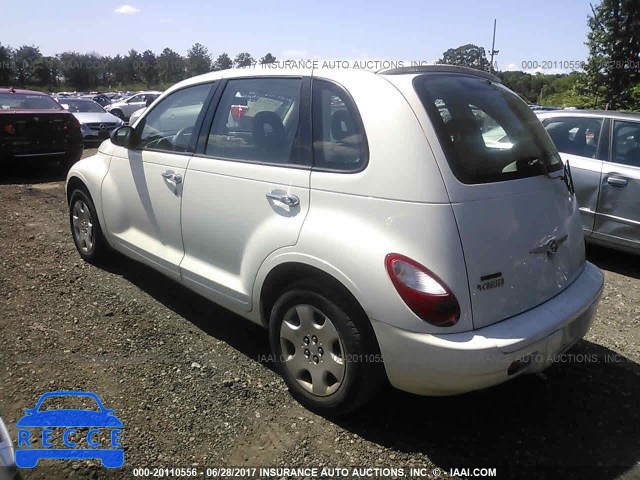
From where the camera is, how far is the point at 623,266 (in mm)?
5285

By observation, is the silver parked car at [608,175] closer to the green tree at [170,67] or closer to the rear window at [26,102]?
the rear window at [26,102]

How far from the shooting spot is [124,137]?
3.97m

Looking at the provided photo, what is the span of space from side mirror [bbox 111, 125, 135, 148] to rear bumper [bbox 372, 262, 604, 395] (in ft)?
8.56

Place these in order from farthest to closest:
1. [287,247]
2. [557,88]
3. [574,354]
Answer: [557,88], [574,354], [287,247]

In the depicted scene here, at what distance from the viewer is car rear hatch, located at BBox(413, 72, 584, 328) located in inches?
91.1

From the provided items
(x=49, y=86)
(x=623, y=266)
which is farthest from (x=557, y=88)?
(x=49, y=86)

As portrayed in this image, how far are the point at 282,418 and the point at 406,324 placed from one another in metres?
0.96

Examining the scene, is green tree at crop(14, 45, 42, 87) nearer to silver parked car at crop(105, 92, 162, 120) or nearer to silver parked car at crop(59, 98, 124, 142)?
silver parked car at crop(105, 92, 162, 120)

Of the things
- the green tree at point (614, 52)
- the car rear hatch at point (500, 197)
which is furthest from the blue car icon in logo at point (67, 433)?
the green tree at point (614, 52)

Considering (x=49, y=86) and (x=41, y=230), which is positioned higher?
(x=49, y=86)

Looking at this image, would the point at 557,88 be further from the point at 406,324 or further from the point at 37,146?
the point at 406,324

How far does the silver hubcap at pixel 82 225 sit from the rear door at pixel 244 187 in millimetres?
1639

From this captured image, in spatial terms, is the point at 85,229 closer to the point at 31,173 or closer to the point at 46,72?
the point at 31,173

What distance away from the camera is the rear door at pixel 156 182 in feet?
11.5
